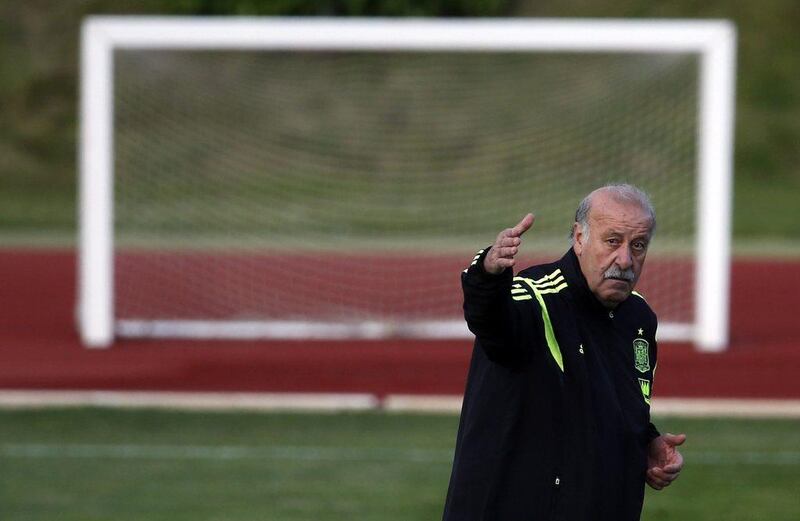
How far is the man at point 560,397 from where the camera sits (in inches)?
146

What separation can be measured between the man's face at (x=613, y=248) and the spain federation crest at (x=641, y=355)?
26 centimetres

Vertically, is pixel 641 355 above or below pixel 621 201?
below

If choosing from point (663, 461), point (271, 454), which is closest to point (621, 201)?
point (663, 461)

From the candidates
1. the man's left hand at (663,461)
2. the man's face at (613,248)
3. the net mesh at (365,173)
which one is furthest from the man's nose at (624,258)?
the net mesh at (365,173)

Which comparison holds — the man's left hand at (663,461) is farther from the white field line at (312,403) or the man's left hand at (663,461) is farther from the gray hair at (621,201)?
the white field line at (312,403)

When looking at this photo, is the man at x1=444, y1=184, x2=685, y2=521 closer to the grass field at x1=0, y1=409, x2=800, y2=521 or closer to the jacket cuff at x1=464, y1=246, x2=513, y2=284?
the jacket cuff at x1=464, y1=246, x2=513, y2=284

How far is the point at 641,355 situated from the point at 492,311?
690mm

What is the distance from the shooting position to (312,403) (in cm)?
1066

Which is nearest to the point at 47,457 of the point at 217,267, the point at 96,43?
the point at 96,43

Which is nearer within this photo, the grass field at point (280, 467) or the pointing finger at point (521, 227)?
the pointing finger at point (521, 227)

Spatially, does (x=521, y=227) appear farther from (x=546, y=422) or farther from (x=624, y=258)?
(x=546, y=422)

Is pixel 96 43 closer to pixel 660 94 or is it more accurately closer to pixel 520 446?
pixel 660 94

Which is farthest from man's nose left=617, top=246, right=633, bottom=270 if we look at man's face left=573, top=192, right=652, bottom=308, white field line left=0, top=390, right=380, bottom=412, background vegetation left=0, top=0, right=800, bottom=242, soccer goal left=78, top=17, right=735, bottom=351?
background vegetation left=0, top=0, right=800, bottom=242

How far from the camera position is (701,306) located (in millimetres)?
12656
